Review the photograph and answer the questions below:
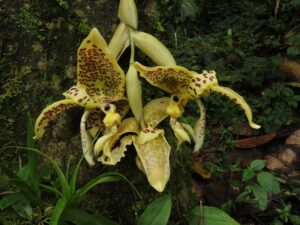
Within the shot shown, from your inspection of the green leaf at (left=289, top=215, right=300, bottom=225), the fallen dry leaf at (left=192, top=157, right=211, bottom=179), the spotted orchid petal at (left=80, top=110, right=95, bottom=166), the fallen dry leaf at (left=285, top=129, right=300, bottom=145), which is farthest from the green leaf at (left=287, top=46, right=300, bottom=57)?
the spotted orchid petal at (left=80, top=110, right=95, bottom=166)

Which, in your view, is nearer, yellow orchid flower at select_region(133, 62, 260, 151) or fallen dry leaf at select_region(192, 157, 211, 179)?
yellow orchid flower at select_region(133, 62, 260, 151)

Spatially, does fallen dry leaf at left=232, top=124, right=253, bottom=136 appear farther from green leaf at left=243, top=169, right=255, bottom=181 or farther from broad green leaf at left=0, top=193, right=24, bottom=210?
broad green leaf at left=0, top=193, right=24, bottom=210

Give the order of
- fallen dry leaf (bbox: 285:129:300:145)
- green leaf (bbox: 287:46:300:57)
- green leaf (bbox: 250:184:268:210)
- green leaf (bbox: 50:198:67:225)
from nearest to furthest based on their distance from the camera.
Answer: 1. green leaf (bbox: 50:198:67:225)
2. green leaf (bbox: 250:184:268:210)
3. fallen dry leaf (bbox: 285:129:300:145)
4. green leaf (bbox: 287:46:300:57)

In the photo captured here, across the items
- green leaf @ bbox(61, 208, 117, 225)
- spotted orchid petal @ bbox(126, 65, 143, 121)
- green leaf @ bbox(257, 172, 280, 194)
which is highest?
spotted orchid petal @ bbox(126, 65, 143, 121)

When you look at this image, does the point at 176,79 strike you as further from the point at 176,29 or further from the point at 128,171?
the point at 176,29

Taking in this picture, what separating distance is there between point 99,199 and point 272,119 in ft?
5.43

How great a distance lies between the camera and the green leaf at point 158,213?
1745 mm

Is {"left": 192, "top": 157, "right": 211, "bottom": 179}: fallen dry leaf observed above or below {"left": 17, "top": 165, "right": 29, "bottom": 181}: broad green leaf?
below

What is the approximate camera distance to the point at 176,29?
179 inches

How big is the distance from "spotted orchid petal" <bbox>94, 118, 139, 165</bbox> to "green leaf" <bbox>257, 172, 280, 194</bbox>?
0.73 m

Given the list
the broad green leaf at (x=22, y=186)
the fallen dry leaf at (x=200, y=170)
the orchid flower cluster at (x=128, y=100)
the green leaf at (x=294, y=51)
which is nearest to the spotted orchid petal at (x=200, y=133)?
the orchid flower cluster at (x=128, y=100)

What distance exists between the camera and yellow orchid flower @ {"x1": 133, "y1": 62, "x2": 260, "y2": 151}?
5.45 feet

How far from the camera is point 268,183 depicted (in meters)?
2.19

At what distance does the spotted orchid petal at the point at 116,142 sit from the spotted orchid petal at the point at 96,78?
0.11 meters
